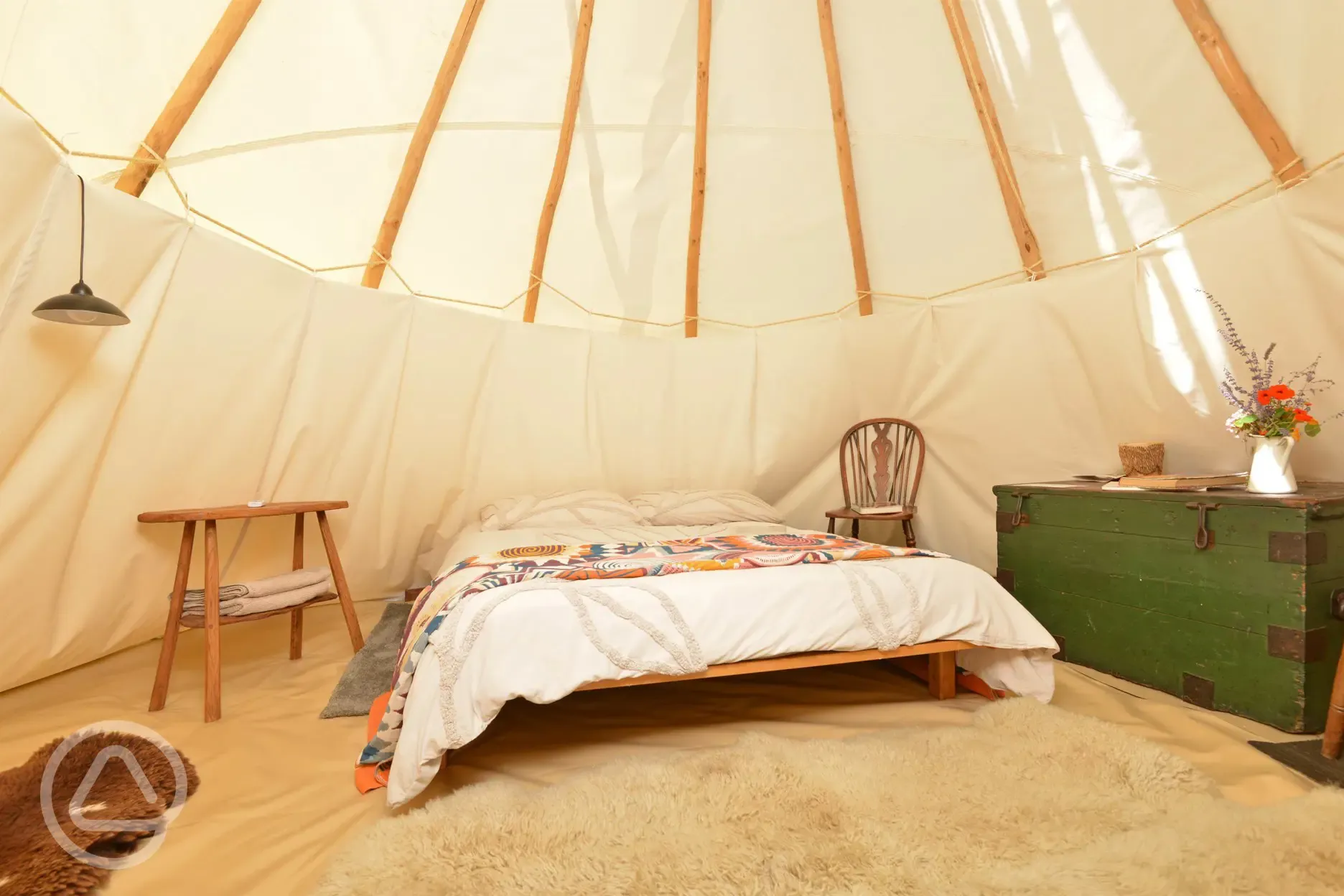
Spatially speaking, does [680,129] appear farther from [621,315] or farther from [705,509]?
[705,509]

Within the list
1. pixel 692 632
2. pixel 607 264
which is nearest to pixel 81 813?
pixel 692 632

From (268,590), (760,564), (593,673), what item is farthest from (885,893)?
(268,590)

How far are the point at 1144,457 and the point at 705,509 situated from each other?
1.87 metres

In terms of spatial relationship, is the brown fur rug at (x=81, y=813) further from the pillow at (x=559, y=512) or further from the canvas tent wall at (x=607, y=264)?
the pillow at (x=559, y=512)

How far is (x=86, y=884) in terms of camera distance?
47.4 inches

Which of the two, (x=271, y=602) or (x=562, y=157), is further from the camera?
(x=562, y=157)

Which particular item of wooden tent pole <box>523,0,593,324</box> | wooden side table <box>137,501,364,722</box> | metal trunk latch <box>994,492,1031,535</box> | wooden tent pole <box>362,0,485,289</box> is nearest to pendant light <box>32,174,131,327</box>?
wooden side table <box>137,501,364,722</box>

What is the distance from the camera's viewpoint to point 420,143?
9.62 ft

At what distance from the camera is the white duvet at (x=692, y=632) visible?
151 centimetres

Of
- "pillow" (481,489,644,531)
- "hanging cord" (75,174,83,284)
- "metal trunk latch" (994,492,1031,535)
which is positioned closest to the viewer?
"hanging cord" (75,174,83,284)

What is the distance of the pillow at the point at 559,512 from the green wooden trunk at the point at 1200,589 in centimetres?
187

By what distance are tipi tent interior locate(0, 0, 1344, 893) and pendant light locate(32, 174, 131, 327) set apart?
14 mm

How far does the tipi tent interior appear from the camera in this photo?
5.50 feet

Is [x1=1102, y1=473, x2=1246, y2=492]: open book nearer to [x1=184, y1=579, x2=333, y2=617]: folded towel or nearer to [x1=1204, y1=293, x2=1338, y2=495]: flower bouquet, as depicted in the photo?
[x1=1204, y1=293, x2=1338, y2=495]: flower bouquet
